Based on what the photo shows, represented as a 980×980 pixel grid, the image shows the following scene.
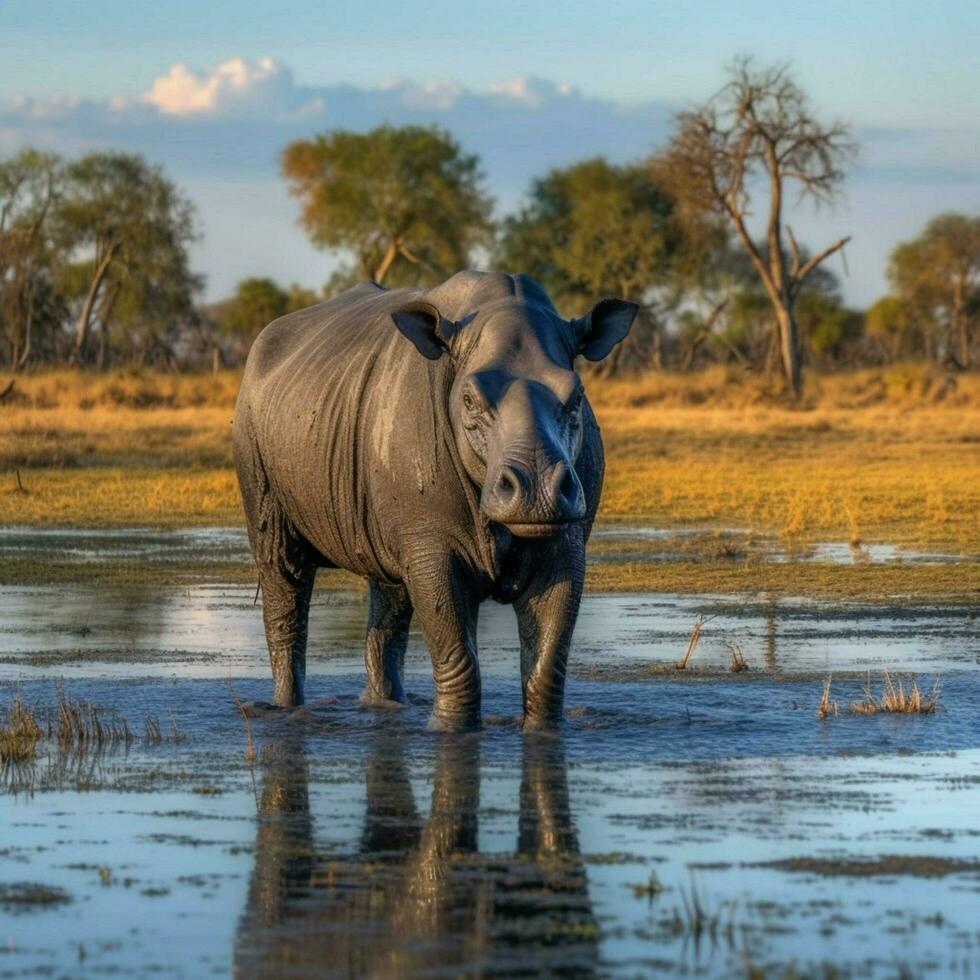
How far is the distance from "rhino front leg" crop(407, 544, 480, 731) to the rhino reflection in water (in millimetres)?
1062

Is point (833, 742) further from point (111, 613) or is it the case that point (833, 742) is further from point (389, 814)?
point (111, 613)

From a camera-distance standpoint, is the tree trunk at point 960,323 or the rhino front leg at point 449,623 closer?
the rhino front leg at point 449,623

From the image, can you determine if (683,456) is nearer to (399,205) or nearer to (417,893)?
(417,893)

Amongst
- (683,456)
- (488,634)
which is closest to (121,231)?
(683,456)

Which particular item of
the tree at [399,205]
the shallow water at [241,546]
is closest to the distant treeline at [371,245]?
the tree at [399,205]

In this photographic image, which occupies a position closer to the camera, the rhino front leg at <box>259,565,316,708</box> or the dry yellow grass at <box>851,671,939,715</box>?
the dry yellow grass at <box>851,671,939,715</box>

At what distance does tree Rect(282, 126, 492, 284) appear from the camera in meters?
63.6

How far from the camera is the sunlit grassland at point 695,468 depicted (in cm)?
1767

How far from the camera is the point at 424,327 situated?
28.7ft

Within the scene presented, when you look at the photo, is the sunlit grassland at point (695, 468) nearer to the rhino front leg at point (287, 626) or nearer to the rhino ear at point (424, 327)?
the rhino front leg at point (287, 626)

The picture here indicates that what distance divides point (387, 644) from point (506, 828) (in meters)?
Result: 3.40

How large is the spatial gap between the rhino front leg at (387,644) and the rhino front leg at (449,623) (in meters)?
1.21

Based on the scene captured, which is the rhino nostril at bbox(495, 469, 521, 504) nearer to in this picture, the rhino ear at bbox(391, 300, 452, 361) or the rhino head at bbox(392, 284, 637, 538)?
the rhino head at bbox(392, 284, 637, 538)

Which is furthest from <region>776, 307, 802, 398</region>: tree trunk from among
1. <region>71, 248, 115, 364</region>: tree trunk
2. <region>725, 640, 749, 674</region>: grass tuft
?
<region>725, 640, 749, 674</region>: grass tuft
